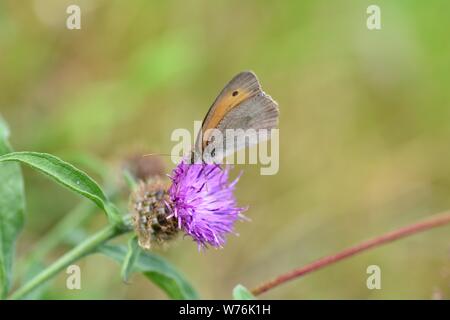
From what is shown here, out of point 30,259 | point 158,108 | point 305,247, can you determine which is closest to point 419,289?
point 305,247

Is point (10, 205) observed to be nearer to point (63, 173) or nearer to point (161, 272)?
point (63, 173)

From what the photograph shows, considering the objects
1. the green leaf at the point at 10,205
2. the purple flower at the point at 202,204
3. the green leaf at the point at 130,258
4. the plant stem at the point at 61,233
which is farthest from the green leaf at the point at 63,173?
the plant stem at the point at 61,233

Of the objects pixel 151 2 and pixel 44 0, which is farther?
pixel 151 2

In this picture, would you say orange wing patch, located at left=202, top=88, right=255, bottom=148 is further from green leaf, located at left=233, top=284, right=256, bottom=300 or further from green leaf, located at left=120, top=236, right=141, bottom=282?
green leaf, located at left=233, top=284, right=256, bottom=300

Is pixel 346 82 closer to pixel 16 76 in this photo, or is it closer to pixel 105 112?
pixel 105 112
